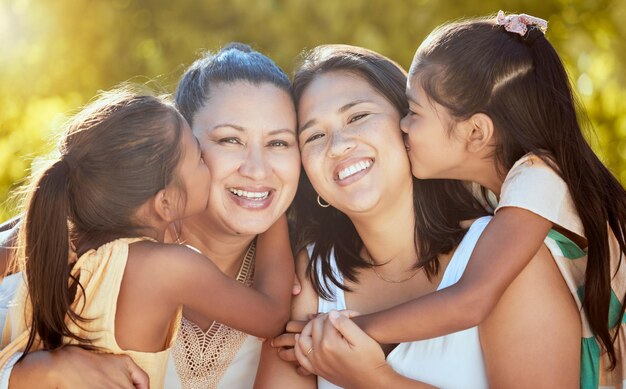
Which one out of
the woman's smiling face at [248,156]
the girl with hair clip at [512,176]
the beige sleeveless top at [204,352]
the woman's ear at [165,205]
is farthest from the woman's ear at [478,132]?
the beige sleeveless top at [204,352]

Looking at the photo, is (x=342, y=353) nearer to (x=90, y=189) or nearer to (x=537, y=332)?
(x=537, y=332)

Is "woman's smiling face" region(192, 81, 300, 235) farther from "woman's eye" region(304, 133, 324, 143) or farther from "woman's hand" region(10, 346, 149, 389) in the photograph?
"woman's hand" region(10, 346, 149, 389)

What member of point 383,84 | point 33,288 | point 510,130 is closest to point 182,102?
point 383,84

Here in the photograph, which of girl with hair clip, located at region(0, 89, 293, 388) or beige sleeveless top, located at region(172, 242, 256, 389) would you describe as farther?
beige sleeveless top, located at region(172, 242, 256, 389)

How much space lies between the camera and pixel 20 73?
5.81m

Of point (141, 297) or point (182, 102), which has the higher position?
point (182, 102)

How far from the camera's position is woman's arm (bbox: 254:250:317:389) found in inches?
142

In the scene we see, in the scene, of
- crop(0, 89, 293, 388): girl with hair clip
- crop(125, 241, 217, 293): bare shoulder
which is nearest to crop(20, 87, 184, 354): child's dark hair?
crop(0, 89, 293, 388): girl with hair clip

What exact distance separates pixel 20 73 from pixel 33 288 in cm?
299

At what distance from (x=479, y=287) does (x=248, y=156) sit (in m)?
1.08

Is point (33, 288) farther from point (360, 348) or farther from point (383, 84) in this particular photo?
point (383, 84)

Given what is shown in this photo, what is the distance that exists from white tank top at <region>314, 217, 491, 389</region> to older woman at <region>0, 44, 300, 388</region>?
55 cm

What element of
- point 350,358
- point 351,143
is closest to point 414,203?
point 351,143

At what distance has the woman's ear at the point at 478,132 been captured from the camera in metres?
3.47
